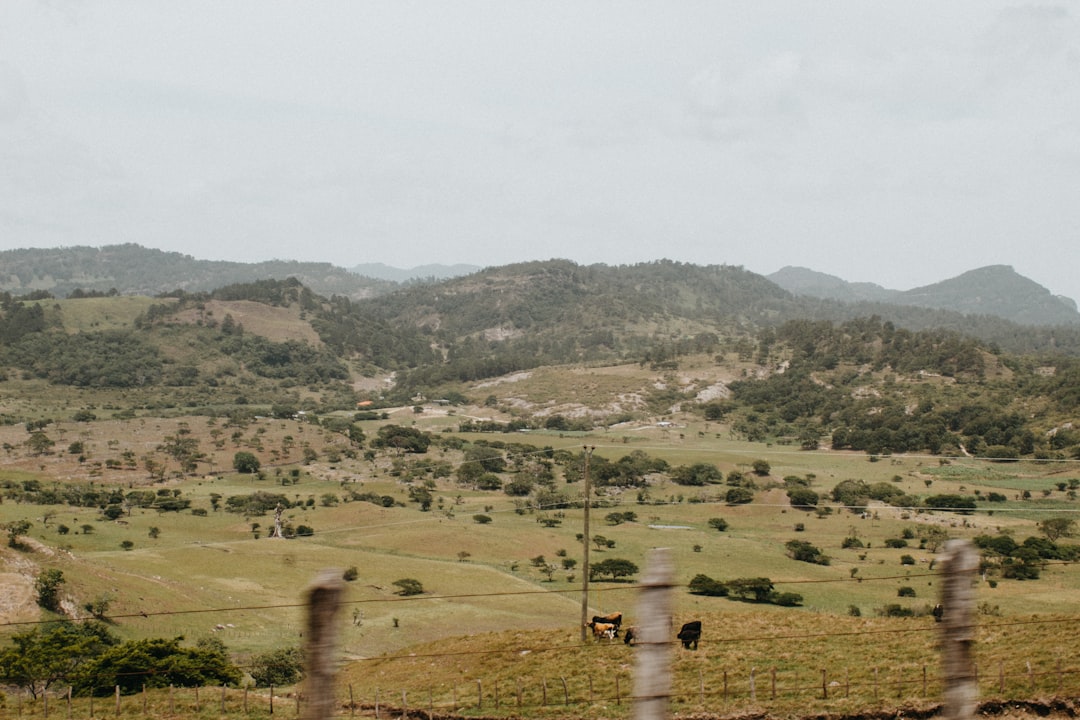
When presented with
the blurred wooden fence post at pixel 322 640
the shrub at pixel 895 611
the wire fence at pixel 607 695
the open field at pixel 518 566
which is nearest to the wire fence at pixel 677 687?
A: the wire fence at pixel 607 695

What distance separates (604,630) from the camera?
126 feet

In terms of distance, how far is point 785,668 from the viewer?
3275cm

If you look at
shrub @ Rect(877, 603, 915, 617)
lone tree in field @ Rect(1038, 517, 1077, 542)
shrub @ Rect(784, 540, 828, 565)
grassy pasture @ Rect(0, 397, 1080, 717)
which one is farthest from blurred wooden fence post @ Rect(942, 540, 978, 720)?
lone tree in field @ Rect(1038, 517, 1077, 542)

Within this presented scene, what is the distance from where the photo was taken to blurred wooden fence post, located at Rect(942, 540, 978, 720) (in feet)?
19.2

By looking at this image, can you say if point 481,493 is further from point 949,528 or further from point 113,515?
point 949,528

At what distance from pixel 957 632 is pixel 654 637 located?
2053mm

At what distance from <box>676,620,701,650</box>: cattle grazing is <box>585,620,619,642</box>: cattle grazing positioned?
2998mm

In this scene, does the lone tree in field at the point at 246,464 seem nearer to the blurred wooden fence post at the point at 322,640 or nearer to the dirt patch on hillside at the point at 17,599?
the dirt patch on hillside at the point at 17,599

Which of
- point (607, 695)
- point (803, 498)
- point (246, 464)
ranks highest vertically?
point (607, 695)

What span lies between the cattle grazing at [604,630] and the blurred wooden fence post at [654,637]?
111ft

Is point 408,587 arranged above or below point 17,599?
below

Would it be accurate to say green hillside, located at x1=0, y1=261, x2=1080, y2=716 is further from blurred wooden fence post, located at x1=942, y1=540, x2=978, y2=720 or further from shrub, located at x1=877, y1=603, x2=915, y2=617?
blurred wooden fence post, located at x1=942, y1=540, x2=978, y2=720

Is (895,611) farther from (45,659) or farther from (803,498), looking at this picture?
(803,498)

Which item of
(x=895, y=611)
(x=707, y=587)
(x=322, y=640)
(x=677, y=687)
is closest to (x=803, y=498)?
(x=707, y=587)
